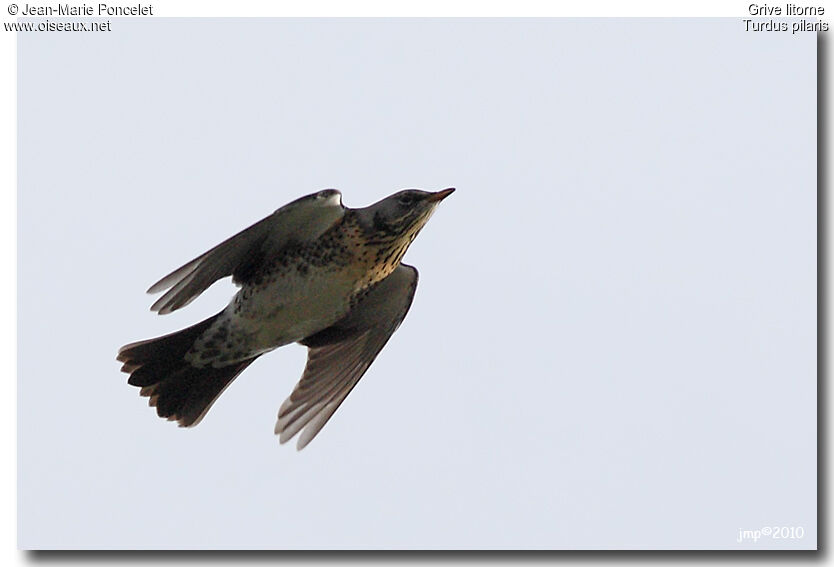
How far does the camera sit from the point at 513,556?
7.46 metres

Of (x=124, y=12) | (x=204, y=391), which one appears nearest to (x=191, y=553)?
(x=204, y=391)

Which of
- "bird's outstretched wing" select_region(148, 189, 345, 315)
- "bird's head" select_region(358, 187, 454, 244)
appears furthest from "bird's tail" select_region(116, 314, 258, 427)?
"bird's head" select_region(358, 187, 454, 244)

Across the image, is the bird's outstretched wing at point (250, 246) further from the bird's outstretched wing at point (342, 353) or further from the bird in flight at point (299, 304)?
the bird's outstretched wing at point (342, 353)

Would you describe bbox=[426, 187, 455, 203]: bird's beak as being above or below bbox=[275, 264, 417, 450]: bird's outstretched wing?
A: above

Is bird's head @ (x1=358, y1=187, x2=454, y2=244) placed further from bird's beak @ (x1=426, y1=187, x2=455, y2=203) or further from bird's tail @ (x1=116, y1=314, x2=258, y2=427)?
bird's tail @ (x1=116, y1=314, x2=258, y2=427)

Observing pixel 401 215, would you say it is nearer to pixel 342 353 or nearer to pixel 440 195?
pixel 440 195

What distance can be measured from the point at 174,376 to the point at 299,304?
3.23ft

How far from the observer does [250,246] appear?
25.2ft

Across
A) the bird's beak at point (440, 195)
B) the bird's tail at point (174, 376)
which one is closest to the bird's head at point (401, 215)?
the bird's beak at point (440, 195)

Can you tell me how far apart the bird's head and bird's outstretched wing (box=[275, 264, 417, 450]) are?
1.96 ft

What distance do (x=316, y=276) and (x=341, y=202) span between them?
17.3 inches

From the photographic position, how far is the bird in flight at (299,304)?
7.60 m

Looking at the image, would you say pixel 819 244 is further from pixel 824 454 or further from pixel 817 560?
pixel 817 560

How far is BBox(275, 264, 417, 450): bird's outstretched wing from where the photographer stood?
8.23m
